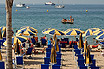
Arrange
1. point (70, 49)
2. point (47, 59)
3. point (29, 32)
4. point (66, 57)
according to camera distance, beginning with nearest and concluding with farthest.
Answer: point (47, 59)
point (66, 57)
point (70, 49)
point (29, 32)

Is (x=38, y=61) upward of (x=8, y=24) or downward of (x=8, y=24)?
downward

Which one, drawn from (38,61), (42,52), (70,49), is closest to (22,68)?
(38,61)

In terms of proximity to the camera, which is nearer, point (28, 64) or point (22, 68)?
point (22, 68)

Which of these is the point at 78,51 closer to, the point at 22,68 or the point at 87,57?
the point at 87,57

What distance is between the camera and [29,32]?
21062 mm

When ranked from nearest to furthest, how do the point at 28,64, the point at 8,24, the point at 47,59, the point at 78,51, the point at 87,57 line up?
the point at 8,24 < the point at 87,57 < the point at 47,59 < the point at 28,64 < the point at 78,51

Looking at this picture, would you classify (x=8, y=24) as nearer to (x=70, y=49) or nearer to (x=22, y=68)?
(x=22, y=68)

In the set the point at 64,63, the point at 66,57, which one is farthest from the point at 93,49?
the point at 64,63

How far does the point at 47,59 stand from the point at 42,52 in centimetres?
479

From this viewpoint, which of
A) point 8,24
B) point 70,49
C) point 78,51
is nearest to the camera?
point 8,24

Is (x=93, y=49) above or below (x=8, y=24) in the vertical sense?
below

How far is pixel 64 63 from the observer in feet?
48.8

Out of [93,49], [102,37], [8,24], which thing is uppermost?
[8,24]

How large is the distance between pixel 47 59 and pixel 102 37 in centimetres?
640
